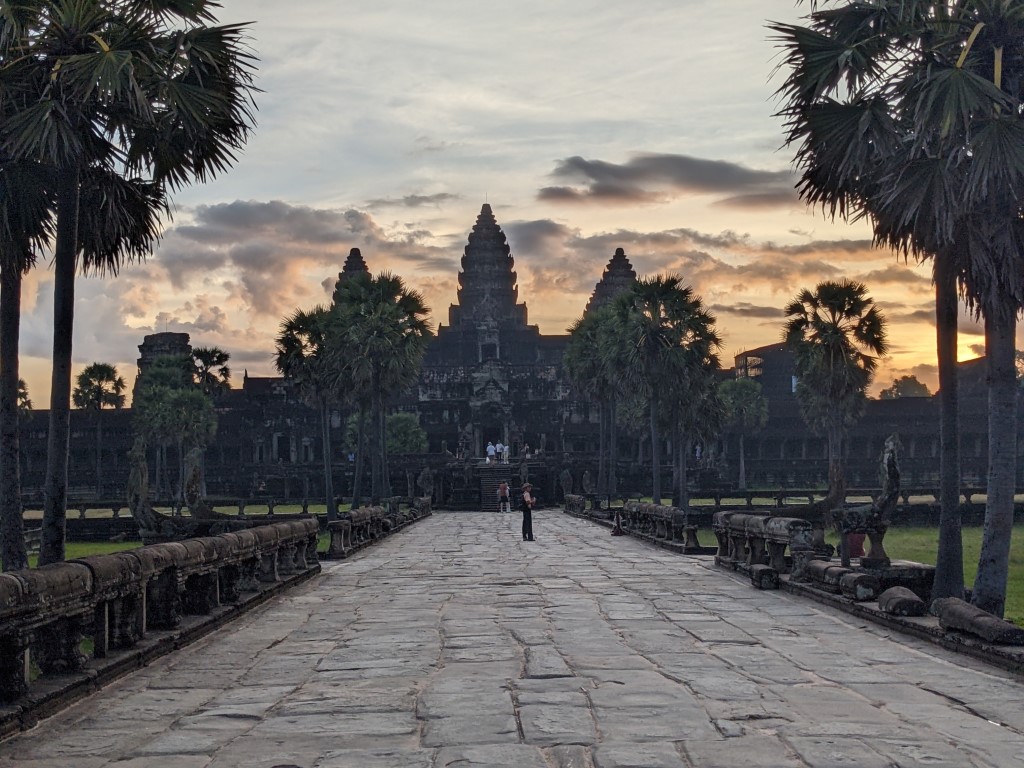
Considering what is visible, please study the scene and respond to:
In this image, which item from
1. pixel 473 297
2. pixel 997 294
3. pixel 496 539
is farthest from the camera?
pixel 473 297

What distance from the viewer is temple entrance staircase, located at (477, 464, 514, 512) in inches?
2138

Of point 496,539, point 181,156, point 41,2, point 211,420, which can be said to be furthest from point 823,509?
point 211,420

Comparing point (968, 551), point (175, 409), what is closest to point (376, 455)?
point (968, 551)

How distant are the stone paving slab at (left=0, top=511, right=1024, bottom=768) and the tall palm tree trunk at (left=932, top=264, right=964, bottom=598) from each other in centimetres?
244

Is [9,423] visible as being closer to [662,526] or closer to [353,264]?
[662,526]

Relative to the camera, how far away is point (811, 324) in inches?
1492

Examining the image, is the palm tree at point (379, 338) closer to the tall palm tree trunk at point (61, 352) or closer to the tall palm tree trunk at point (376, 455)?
the tall palm tree trunk at point (376, 455)

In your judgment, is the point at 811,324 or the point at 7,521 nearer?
the point at 7,521

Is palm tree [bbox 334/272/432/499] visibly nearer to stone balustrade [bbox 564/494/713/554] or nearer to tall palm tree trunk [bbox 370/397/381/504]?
tall palm tree trunk [bbox 370/397/381/504]

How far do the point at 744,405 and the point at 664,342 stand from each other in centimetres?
4472

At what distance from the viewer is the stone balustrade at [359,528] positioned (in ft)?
77.5

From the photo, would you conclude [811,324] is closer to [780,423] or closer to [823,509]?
[823,509]

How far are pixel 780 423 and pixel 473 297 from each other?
50.8 meters

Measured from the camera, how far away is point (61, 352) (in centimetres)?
1420
